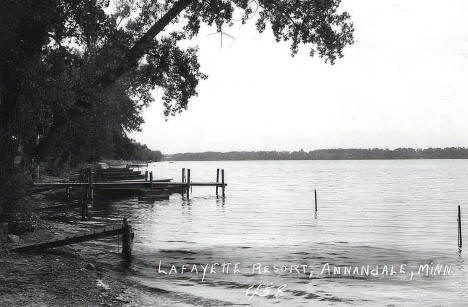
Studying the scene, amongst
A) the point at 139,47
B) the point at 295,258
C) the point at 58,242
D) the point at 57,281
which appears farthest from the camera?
the point at 139,47

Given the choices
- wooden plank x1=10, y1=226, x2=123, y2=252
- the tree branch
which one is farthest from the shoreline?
the tree branch

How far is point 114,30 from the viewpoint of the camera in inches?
657

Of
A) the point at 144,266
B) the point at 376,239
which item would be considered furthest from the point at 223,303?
the point at 376,239

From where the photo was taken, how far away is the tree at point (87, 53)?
1430 cm

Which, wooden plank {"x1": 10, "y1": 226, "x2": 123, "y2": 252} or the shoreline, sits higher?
wooden plank {"x1": 10, "y1": 226, "x2": 123, "y2": 252}

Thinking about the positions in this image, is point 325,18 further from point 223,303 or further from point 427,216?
point 427,216

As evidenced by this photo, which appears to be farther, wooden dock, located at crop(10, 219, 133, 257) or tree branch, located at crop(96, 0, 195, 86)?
tree branch, located at crop(96, 0, 195, 86)

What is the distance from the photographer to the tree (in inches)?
563

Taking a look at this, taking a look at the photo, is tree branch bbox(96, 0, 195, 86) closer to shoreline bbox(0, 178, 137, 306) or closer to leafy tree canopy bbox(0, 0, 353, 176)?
leafy tree canopy bbox(0, 0, 353, 176)

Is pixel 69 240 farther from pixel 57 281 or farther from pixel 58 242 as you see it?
pixel 57 281

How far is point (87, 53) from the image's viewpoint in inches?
696

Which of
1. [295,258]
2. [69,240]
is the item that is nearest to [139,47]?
[69,240]

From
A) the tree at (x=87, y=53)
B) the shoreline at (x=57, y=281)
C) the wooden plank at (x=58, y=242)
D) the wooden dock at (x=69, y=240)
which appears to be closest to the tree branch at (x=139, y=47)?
the tree at (x=87, y=53)

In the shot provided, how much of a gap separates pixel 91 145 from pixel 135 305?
139 feet
